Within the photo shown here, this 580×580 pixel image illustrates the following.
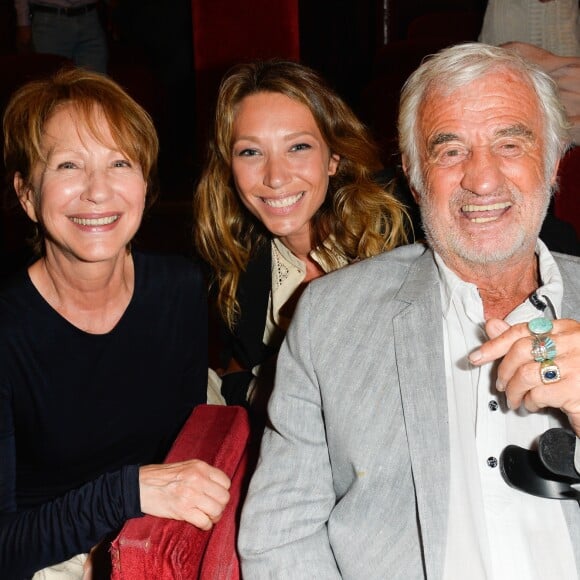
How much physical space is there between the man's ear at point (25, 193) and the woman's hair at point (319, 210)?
669 millimetres

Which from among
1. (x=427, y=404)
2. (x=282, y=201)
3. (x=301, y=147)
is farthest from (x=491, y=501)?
(x=301, y=147)

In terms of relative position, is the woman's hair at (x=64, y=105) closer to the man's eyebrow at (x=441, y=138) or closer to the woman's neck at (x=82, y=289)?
the woman's neck at (x=82, y=289)

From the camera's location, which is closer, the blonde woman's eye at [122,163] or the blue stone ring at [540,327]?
the blue stone ring at [540,327]

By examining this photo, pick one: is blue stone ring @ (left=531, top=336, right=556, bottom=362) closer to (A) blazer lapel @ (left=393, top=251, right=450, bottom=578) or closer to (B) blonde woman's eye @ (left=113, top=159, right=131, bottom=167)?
(A) blazer lapel @ (left=393, top=251, right=450, bottom=578)

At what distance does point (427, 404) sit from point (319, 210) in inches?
44.2

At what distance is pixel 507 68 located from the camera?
175cm

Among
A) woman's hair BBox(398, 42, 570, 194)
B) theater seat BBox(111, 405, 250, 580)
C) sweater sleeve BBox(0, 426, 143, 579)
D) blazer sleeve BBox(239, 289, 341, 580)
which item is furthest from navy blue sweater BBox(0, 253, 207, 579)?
woman's hair BBox(398, 42, 570, 194)

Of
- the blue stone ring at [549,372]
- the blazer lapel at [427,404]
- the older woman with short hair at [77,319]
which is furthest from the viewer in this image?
the older woman with short hair at [77,319]

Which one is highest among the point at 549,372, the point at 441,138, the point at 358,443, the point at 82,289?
the point at 441,138

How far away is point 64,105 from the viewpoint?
1.95m

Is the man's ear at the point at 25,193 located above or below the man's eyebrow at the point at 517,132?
below

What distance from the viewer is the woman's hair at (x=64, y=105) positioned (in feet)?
6.36

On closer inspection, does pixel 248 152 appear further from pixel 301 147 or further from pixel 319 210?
pixel 319 210

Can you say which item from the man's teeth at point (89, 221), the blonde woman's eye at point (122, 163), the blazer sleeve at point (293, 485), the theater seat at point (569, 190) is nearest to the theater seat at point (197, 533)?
the blazer sleeve at point (293, 485)
